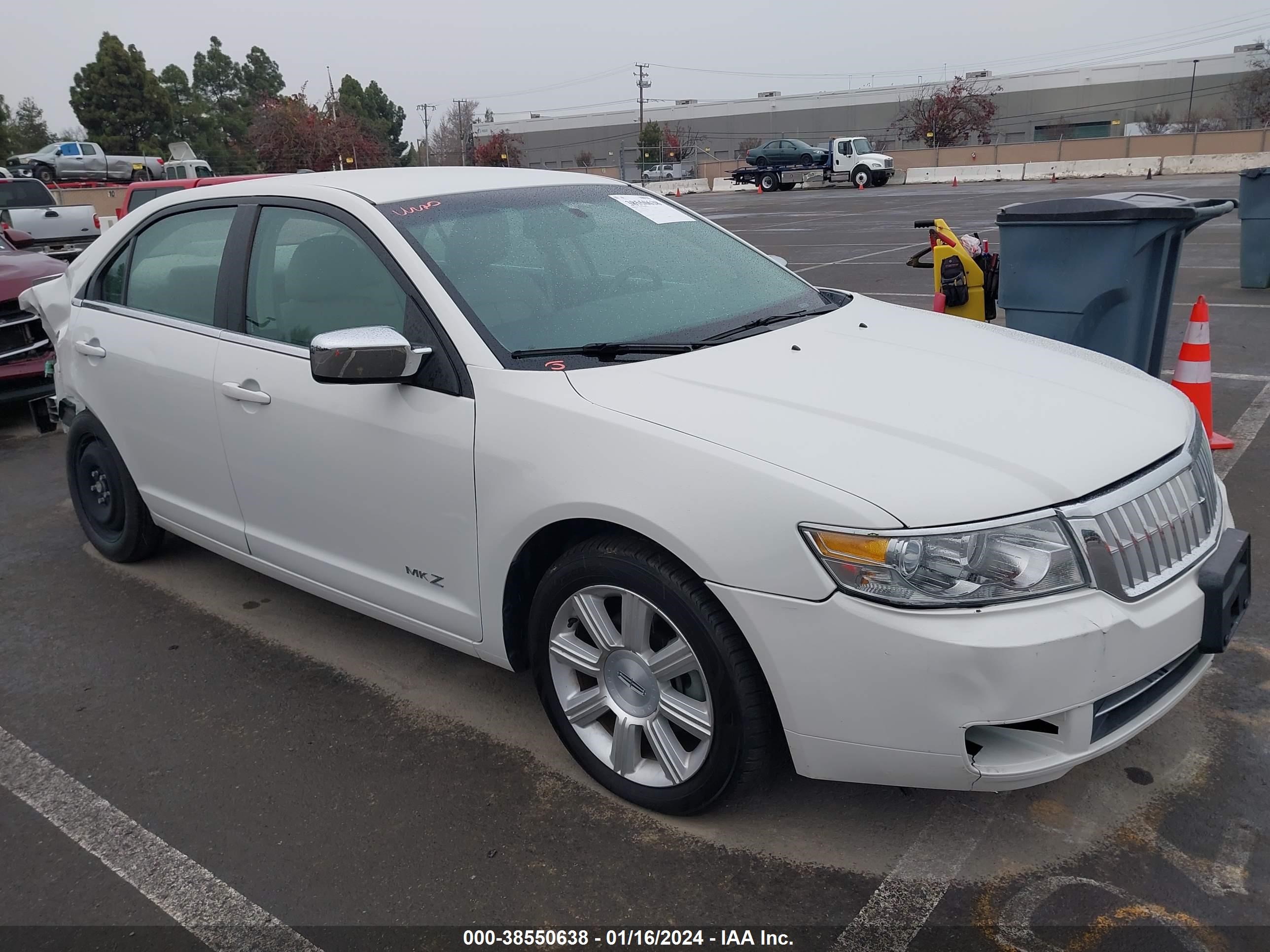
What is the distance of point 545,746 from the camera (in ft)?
10.3

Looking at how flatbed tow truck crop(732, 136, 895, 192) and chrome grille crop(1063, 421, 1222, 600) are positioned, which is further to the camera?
flatbed tow truck crop(732, 136, 895, 192)

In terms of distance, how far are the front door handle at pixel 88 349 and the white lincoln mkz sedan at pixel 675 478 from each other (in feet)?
0.55

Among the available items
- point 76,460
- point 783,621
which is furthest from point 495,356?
point 76,460

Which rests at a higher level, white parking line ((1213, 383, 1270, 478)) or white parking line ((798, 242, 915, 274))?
white parking line ((798, 242, 915, 274))

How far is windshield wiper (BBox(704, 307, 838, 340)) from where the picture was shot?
3.14 meters

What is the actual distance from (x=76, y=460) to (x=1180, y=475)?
4580 mm

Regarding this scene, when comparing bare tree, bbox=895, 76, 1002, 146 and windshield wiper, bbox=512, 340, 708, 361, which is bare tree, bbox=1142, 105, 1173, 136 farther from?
windshield wiper, bbox=512, 340, 708, 361

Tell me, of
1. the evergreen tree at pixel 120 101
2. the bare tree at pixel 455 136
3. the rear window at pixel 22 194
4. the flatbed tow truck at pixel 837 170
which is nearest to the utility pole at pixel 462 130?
the bare tree at pixel 455 136

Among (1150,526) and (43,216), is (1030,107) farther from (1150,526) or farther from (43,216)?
(1150,526)

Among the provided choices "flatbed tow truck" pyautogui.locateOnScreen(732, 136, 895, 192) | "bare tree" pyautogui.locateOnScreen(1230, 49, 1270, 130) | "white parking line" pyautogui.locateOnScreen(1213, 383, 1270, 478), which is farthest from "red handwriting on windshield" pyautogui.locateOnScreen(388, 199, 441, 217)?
"bare tree" pyautogui.locateOnScreen(1230, 49, 1270, 130)

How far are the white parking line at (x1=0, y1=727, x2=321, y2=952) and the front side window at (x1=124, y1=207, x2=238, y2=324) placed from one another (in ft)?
5.52

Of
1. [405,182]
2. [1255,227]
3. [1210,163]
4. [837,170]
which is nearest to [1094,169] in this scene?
[1210,163]

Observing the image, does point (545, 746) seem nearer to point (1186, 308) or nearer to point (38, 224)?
point (1186, 308)

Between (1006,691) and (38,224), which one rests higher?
(38,224)
